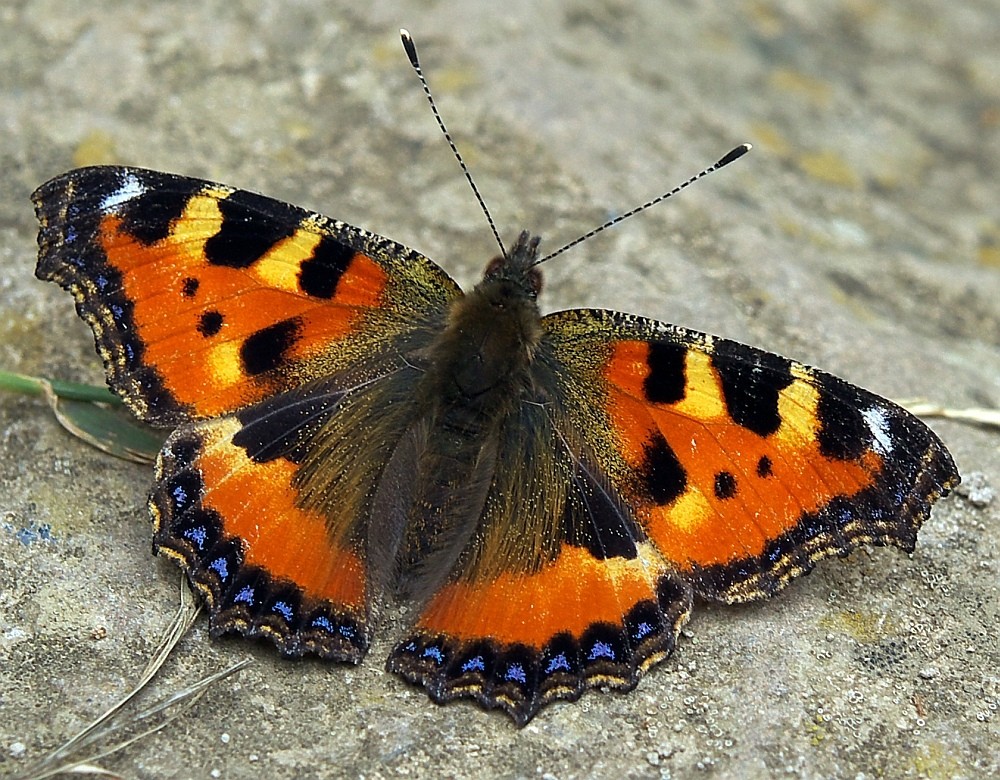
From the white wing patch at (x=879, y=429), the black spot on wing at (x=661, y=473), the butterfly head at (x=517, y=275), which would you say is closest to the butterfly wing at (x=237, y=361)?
the butterfly head at (x=517, y=275)

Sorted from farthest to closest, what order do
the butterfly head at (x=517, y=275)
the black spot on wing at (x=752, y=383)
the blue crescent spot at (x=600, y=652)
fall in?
the butterfly head at (x=517, y=275) → the black spot on wing at (x=752, y=383) → the blue crescent spot at (x=600, y=652)

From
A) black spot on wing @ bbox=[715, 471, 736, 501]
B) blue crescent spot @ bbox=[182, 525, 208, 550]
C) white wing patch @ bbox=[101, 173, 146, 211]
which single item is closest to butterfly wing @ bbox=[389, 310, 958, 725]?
black spot on wing @ bbox=[715, 471, 736, 501]

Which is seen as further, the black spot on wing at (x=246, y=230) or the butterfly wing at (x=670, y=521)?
the black spot on wing at (x=246, y=230)

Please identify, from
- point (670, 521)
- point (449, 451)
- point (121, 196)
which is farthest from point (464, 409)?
point (121, 196)

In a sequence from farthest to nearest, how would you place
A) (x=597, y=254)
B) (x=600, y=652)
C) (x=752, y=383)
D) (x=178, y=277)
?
(x=597, y=254) < (x=178, y=277) < (x=752, y=383) < (x=600, y=652)

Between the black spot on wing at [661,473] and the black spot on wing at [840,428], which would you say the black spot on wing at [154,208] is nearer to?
the black spot on wing at [661,473]

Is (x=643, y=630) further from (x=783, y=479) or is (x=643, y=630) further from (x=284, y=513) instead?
(x=284, y=513)

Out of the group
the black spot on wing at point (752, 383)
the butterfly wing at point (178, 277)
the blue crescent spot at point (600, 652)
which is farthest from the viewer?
the butterfly wing at point (178, 277)
